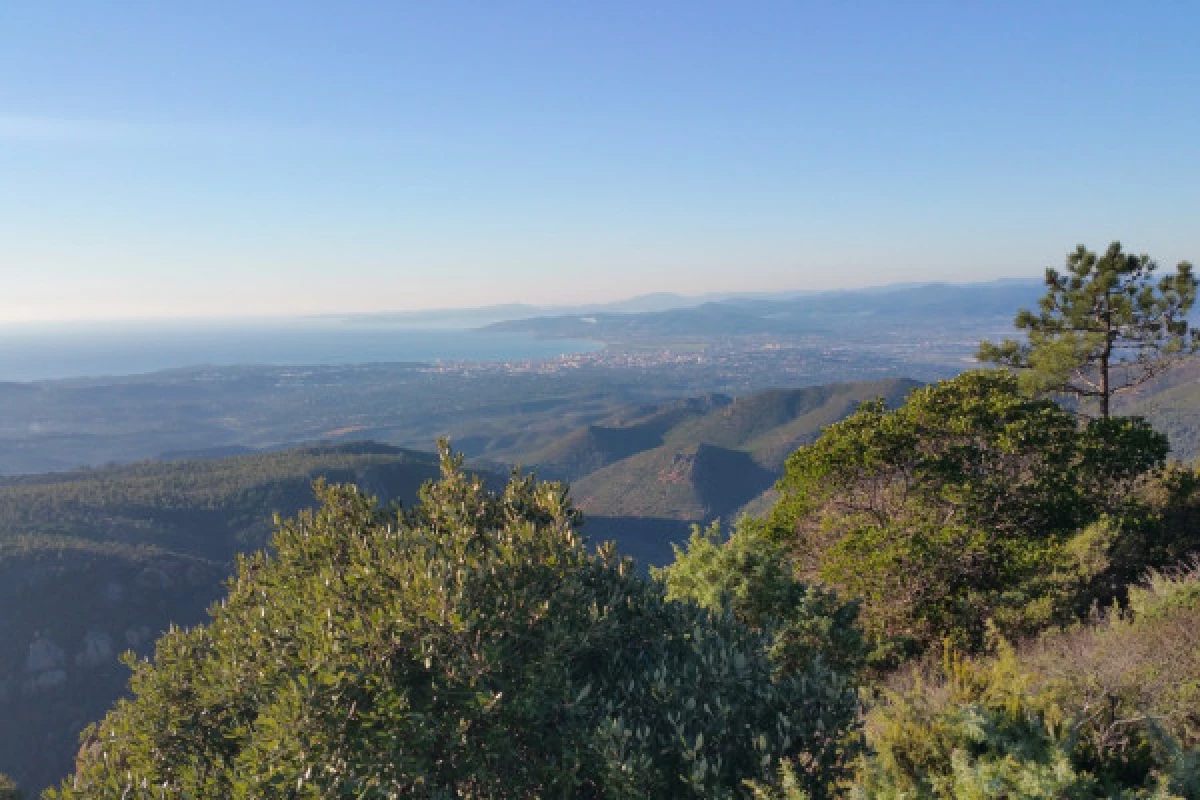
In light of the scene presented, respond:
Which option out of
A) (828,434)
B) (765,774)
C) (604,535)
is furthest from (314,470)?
(765,774)

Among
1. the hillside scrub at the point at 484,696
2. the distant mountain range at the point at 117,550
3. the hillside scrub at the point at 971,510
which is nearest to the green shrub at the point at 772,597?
the hillside scrub at the point at 971,510

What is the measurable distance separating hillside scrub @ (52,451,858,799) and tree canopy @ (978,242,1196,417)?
23.0 meters

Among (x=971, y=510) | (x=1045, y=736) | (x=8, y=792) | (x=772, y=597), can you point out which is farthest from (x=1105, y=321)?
(x=8, y=792)

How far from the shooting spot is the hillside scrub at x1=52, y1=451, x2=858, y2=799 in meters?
8.78

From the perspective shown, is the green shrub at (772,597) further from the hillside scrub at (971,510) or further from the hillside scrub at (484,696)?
the hillside scrub at (484,696)

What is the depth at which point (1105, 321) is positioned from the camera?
88.0ft

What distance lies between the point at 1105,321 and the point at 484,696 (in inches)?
1153

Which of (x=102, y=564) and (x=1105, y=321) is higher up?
(x=1105, y=321)

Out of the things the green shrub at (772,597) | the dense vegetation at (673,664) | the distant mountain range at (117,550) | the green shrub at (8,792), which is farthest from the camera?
the distant mountain range at (117,550)

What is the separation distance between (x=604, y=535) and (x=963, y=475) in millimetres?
144846

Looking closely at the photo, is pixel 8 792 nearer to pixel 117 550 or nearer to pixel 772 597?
pixel 772 597

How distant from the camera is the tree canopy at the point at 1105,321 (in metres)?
26.1

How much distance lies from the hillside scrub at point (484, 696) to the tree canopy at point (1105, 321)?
23.0m

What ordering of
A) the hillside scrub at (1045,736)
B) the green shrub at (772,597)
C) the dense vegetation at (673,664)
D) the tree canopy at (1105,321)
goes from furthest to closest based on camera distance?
the tree canopy at (1105,321) < the green shrub at (772,597) < the dense vegetation at (673,664) < the hillside scrub at (1045,736)
